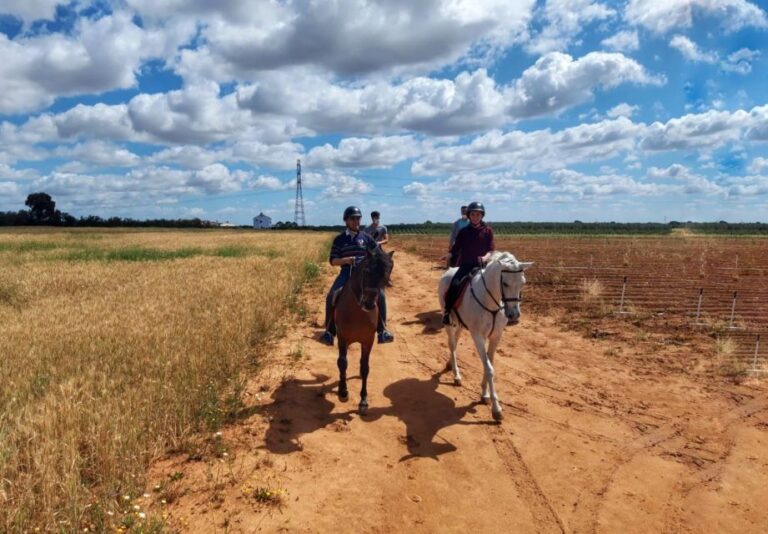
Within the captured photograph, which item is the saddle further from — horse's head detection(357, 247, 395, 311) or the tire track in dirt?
the tire track in dirt

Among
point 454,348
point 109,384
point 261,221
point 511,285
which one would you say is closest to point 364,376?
point 454,348

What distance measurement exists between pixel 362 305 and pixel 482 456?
2.59m

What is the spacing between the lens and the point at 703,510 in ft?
16.9

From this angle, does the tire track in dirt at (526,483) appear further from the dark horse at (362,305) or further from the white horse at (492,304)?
the dark horse at (362,305)

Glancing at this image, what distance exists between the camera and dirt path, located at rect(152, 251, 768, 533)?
15.9 ft

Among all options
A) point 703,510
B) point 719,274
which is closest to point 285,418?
point 703,510

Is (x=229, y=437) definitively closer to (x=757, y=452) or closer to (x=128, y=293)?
(x=757, y=452)

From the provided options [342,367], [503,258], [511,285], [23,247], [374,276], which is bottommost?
[342,367]

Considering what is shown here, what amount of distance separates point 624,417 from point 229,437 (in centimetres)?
610

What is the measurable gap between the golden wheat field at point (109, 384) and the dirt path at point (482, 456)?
0.49 m

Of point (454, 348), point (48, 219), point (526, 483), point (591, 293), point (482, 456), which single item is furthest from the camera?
point (48, 219)

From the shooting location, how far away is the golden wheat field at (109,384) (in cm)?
417

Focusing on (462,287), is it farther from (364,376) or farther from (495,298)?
(364,376)

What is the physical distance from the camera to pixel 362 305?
21.5 feet
